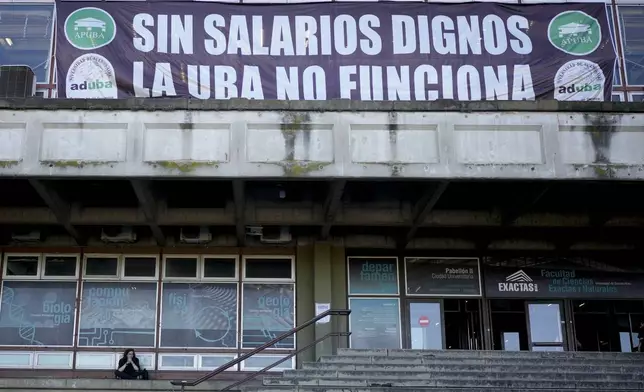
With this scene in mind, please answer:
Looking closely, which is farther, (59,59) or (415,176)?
(59,59)

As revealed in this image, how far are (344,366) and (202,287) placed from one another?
481cm

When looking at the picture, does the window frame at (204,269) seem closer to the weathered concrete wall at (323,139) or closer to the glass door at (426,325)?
the weathered concrete wall at (323,139)

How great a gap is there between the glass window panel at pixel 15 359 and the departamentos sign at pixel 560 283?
10.0 m

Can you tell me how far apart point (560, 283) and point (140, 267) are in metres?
9.33

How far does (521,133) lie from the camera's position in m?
16.2

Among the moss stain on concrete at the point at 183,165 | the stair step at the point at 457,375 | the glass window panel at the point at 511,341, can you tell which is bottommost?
the stair step at the point at 457,375

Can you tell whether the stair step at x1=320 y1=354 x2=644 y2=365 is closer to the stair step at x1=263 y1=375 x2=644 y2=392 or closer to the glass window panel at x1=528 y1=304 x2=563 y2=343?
the stair step at x1=263 y1=375 x2=644 y2=392

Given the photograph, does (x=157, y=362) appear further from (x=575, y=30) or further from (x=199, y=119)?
(x=575, y=30)

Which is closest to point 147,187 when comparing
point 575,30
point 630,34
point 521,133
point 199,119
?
point 199,119

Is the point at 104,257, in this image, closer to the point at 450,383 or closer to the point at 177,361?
the point at 177,361

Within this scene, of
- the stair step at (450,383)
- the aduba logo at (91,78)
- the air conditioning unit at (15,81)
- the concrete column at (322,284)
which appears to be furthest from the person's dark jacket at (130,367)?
the air conditioning unit at (15,81)

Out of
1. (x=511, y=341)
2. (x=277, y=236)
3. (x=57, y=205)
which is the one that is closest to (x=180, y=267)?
(x=277, y=236)

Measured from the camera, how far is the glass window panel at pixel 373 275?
1892 cm

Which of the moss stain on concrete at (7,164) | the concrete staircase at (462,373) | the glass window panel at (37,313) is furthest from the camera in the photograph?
the glass window panel at (37,313)
